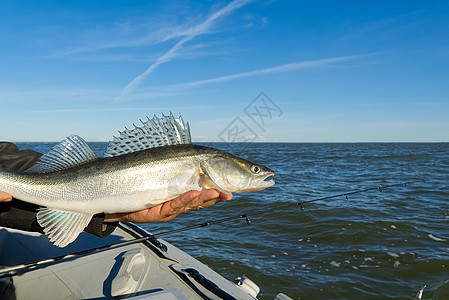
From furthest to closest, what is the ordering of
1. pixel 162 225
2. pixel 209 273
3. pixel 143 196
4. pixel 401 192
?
pixel 401 192, pixel 162 225, pixel 209 273, pixel 143 196

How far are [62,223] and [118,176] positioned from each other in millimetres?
727

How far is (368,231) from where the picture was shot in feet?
28.2

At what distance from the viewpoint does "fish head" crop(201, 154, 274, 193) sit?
307 centimetres

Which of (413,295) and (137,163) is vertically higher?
(137,163)

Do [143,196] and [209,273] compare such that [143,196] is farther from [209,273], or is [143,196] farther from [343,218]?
[343,218]

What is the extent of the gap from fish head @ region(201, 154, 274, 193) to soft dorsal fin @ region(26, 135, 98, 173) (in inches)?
46.7

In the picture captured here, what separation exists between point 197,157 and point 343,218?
825 cm

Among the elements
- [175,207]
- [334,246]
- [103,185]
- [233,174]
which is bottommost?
[334,246]

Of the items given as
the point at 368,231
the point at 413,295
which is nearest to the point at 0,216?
the point at 413,295

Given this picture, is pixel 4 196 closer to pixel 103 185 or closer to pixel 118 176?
pixel 103 185

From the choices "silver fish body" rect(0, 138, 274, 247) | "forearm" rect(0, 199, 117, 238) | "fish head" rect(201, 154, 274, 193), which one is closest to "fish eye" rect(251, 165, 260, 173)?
"fish head" rect(201, 154, 274, 193)

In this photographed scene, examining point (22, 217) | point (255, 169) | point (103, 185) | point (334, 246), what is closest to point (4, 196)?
point (22, 217)

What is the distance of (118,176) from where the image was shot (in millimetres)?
2875

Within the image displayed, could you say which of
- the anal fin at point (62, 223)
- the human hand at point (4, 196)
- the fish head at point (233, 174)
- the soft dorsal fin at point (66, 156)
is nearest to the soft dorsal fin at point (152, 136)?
the soft dorsal fin at point (66, 156)
